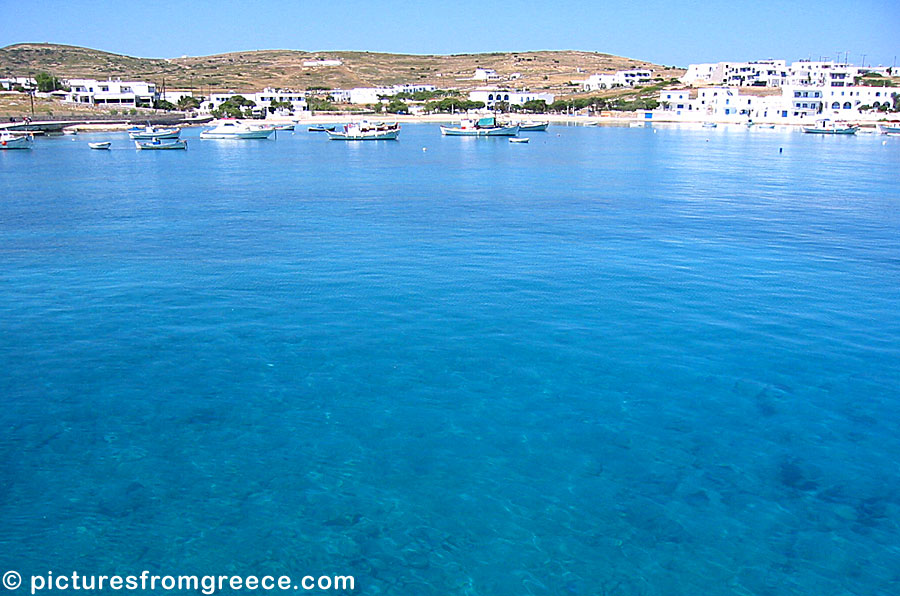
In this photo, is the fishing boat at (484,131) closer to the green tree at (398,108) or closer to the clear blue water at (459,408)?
the green tree at (398,108)

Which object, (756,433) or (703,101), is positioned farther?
(703,101)

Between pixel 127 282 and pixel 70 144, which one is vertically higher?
pixel 70 144

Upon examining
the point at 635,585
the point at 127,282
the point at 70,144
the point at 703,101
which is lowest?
the point at 635,585

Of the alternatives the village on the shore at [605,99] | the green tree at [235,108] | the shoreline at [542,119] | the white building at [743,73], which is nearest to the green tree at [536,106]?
the village on the shore at [605,99]

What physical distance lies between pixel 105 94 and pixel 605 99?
108873mm

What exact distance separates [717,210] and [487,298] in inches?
811

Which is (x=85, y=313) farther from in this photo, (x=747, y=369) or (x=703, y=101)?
(x=703, y=101)

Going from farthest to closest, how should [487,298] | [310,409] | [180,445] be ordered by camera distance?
[487,298]
[310,409]
[180,445]

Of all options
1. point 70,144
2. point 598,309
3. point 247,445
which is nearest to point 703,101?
point 70,144

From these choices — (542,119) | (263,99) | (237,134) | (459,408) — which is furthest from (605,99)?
(459,408)

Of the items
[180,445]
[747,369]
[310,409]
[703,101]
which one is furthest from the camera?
[703,101]

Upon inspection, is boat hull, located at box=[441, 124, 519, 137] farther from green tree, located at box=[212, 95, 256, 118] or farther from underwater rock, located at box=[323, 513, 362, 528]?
underwater rock, located at box=[323, 513, 362, 528]

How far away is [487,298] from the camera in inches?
747

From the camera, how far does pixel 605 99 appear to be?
170 m
